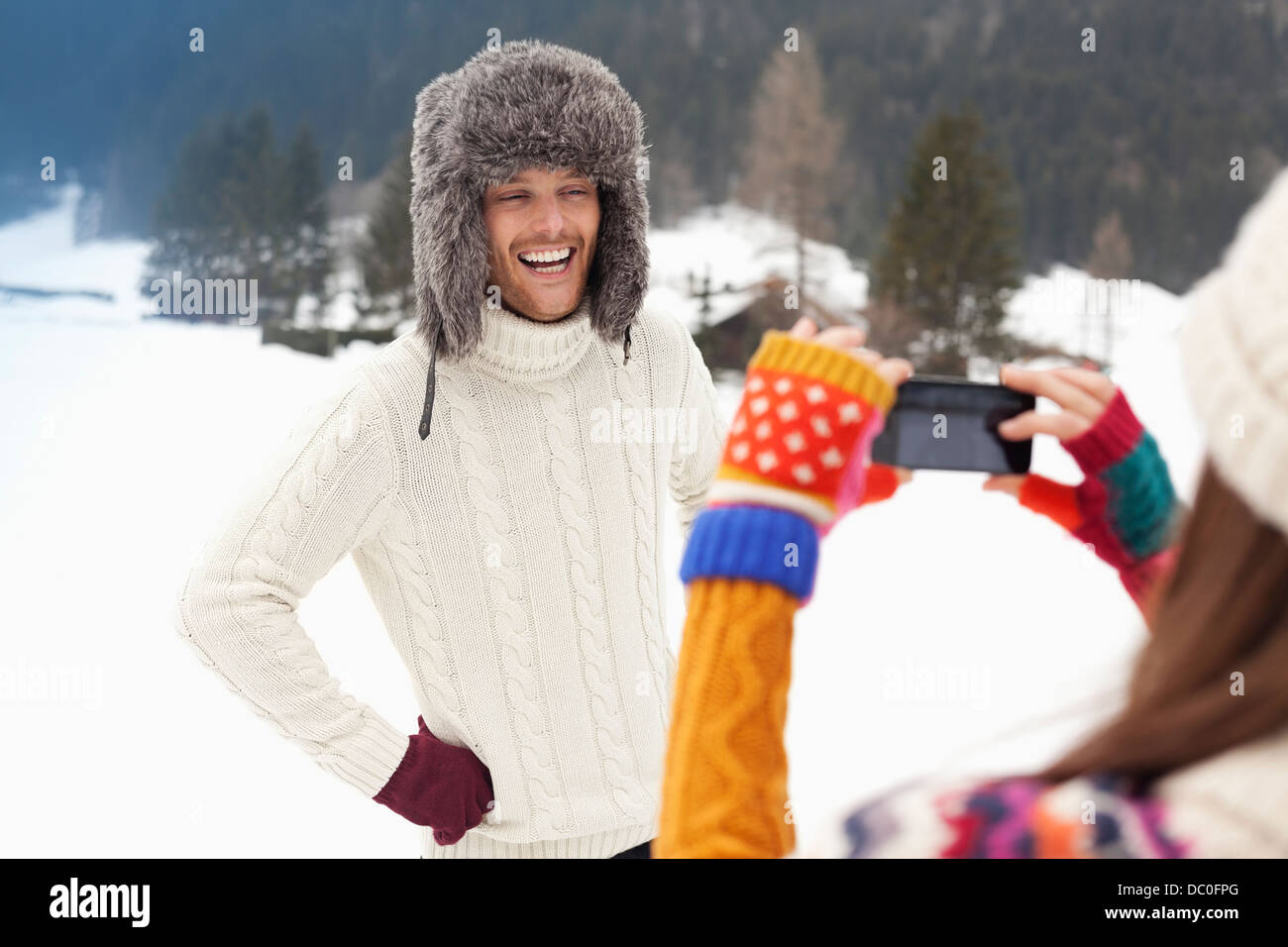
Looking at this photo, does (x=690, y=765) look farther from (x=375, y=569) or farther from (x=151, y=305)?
(x=151, y=305)

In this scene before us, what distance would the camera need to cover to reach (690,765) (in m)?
0.72

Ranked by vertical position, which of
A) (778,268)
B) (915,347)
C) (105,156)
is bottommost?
(915,347)

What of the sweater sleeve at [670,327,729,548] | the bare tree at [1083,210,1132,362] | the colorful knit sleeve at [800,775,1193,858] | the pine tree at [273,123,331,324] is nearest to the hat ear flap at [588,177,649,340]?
the sweater sleeve at [670,327,729,548]

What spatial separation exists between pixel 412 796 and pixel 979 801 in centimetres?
105

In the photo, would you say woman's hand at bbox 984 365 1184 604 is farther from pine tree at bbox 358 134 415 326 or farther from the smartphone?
pine tree at bbox 358 134 415 326

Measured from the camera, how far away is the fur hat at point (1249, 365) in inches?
18.4

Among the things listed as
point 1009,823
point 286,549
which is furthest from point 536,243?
point 1009,823

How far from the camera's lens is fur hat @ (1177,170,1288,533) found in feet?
1.53

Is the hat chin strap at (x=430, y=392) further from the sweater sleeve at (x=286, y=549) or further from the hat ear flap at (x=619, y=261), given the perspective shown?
the hat ear flap at (x=619, y=261)

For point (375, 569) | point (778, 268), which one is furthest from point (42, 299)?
point (375, 569)

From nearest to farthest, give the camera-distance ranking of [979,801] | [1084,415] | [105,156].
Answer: [979,801] < [1084,415] < [105,156]

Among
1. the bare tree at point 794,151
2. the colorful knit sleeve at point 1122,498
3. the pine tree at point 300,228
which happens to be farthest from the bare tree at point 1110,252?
the colorful knit sleeve at point 1122,498

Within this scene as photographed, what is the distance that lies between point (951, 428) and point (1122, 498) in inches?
7.0

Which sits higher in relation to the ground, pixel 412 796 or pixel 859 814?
pixel 859 814
